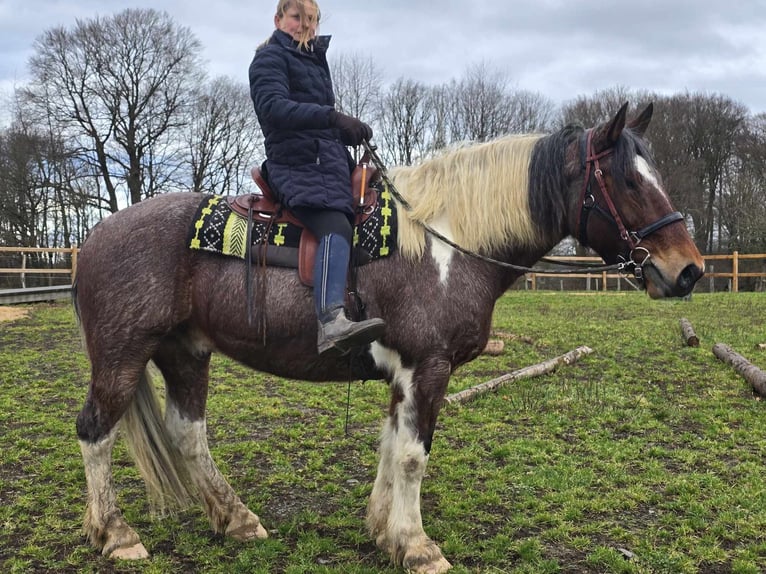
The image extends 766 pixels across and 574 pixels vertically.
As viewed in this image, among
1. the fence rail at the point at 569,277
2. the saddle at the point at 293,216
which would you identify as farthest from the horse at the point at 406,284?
the fence rail at the point at 569,277

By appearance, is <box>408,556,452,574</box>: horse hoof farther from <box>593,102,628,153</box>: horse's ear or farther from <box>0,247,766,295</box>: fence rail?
<box>0,247,766,295</box>: fence rail

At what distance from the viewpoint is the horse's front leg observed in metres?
3.14

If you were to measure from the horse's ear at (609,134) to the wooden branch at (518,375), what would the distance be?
3.89m

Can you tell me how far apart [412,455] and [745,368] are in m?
6.51

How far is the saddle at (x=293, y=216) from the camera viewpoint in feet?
10.5

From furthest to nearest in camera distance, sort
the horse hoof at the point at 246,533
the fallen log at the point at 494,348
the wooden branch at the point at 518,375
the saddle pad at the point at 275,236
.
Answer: the fallen log at the point at 494,348, the wooden branch at the point at 518,375, the horse hoof at the point at 246,533, the saddle pad at the point at 275,236

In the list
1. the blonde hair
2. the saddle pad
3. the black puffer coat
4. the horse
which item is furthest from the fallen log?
Result: the blonde hair

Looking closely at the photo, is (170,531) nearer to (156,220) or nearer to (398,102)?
(156,220)

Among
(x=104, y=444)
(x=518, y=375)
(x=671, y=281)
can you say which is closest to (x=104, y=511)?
(x=104, y=444)

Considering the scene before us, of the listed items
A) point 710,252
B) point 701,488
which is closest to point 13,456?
point 701,488

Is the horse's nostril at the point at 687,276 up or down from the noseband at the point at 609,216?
down

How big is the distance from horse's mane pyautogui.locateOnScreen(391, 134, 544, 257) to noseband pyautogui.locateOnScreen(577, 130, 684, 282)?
30 cm

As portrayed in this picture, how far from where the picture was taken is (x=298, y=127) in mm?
2998

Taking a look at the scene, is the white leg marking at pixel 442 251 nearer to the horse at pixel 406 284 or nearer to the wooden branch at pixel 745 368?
the horse at pixel 406 284
